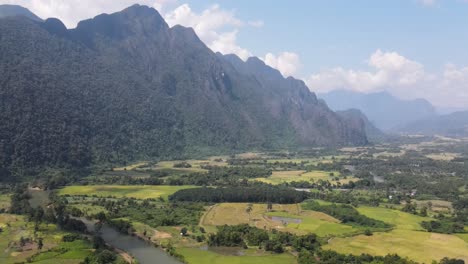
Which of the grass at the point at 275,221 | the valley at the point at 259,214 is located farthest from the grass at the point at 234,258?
the grass at the point at 275,221

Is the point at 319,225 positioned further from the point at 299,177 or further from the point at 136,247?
the point at 299,177

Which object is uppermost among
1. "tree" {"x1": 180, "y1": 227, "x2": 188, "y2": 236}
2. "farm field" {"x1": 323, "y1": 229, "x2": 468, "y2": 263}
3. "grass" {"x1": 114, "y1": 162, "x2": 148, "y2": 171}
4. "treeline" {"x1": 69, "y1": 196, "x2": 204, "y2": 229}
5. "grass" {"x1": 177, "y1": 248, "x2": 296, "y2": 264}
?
"grass" {"x1": 114, "y1": 162, "x2": 148, "y2": 171}

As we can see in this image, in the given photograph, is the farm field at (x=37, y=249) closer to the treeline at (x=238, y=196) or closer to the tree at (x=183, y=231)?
the tree at (x=183, y=231)

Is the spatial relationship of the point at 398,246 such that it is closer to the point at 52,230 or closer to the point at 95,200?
the point at 52,230

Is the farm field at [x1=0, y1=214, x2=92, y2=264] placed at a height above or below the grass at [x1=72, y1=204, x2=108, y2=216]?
below

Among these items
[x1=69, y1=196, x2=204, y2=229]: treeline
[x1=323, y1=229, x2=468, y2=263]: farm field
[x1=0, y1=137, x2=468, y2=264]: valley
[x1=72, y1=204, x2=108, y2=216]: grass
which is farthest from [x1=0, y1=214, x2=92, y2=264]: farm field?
[x1=323, y1=229, x2=468, y2=263]: farm field

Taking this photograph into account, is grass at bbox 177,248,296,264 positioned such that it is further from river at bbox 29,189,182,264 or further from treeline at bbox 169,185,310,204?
treeline at bbox 169,185,310,204

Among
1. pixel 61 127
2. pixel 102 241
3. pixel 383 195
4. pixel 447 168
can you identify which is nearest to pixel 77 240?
pixel 102 241
